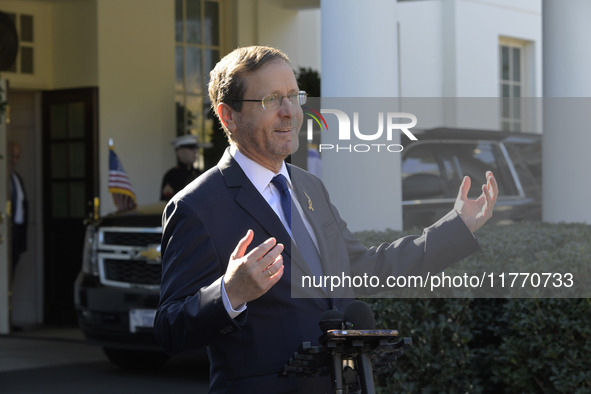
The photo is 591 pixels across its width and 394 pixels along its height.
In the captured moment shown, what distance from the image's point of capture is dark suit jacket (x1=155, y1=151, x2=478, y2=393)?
8.02 feet

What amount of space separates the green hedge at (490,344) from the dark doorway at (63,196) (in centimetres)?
647

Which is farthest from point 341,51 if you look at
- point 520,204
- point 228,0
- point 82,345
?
point 228,0

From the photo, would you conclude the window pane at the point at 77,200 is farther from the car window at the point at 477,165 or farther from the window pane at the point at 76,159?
the car window at the point at 477,165

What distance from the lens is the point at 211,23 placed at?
40.2 feet

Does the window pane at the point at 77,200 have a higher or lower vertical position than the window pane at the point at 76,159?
lower

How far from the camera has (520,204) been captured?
3.15 m

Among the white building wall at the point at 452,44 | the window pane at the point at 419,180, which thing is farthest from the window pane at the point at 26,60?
the window pane at the point at 419,180

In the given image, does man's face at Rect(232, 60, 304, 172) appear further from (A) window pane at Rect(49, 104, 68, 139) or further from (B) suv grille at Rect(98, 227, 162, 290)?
(A) window pane at Rect(49, 104, 68, 139)

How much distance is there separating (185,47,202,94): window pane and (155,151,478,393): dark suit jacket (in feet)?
30.9

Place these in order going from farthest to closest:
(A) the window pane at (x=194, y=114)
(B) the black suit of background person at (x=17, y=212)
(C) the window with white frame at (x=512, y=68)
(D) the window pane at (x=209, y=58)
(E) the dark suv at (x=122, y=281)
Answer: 1. (C) the window with white frame at (x=512, y=68)
2. (D) the window pane at (x=209, y=58)
3. (A) the window pane at (x=194, y=114)
4. (B) the black suit of background person at (x=17, y=212)
5. (E) the dark suv at (x=122, y=281)

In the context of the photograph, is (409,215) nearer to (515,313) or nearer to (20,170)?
(515,313)

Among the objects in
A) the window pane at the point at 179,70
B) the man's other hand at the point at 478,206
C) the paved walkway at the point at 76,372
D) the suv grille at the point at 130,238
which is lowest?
the paved walkway at the point at 76,372

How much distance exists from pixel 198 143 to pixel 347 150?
8843 mm

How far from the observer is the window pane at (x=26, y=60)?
1132 centimetres
